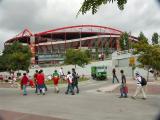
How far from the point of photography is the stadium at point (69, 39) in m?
133

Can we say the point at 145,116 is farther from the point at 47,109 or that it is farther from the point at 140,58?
the point at 140,58

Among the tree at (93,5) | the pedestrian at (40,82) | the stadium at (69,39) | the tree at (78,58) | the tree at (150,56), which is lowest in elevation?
the pedestrian at (40,82)

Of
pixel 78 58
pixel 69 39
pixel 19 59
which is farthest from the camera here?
pixel 69 39

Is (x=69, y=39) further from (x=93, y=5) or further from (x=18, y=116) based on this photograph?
(x=93, y=5)

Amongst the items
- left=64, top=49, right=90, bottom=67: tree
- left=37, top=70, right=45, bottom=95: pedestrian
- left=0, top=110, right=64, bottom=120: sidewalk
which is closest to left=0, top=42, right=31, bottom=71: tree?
left=64, top=49, right=90, bottom=67: tree

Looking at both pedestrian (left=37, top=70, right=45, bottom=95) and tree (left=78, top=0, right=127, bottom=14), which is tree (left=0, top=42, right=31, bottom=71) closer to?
pedestrian (left=37, top=70, right=45, bottom=95)

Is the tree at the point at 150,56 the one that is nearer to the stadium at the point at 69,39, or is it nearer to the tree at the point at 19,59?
the tree at the point at 19,59

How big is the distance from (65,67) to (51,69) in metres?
6.58

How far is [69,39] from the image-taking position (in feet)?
459

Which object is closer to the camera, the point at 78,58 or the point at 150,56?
the point at 150,56

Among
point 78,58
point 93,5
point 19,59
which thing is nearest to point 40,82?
point 93,5

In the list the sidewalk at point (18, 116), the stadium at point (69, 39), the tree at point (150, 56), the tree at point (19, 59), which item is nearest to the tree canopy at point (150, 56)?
the tree at point (150, 56)

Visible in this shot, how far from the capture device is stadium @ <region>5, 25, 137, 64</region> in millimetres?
133250

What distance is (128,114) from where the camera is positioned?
45.1 feet
